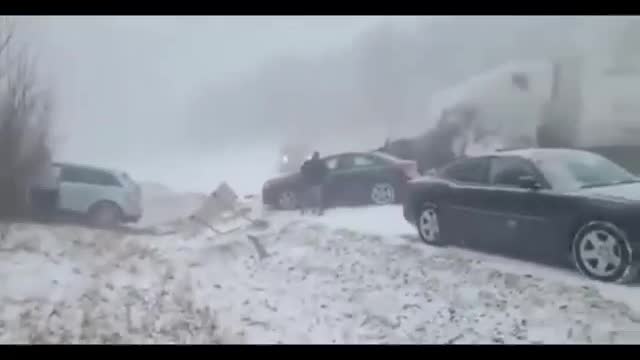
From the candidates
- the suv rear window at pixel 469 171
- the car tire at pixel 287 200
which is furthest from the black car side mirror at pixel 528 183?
the car tire at pixel 287 200

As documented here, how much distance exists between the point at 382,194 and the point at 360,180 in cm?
11

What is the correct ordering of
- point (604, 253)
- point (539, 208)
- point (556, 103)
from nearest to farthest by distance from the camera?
point (604, 253) → point (539, 208) → point (556, 103)

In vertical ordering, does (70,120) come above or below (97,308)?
above

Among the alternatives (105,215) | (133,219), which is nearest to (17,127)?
(105,215)

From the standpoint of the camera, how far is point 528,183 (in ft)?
9.27

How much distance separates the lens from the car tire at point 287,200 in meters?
2.99

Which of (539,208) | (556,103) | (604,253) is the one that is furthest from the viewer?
(556,103)

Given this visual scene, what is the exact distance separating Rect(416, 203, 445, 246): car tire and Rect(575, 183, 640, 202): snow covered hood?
1.85 feet

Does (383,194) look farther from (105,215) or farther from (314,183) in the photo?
(105,215)

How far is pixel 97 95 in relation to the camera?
302cm
